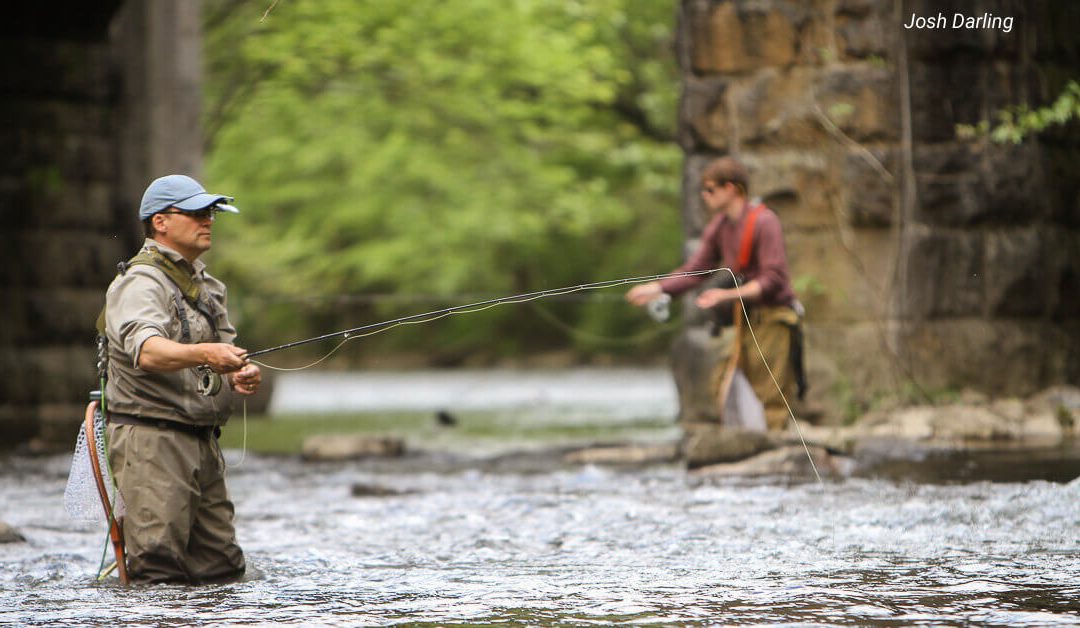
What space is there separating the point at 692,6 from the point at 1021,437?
388cm

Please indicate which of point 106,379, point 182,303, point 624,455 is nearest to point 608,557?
point 182,303

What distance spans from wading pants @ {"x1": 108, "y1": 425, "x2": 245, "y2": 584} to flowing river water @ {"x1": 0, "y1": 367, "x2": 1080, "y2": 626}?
0.13 metres

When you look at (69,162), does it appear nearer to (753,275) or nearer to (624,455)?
(624,455)

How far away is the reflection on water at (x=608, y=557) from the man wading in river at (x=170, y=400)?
18 centimetres

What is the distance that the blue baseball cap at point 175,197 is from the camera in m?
6.92

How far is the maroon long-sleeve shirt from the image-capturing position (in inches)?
416

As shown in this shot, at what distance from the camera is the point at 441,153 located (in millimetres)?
32750

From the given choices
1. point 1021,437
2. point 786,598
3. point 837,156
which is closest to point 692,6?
point 837,156

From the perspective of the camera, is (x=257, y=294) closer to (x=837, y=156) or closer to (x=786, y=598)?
(x=837, y=156)

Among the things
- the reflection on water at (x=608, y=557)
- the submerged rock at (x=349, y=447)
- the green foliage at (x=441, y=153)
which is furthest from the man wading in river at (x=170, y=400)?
the green foliage at (x=441, y=153)

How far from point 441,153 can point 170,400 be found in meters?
26.2

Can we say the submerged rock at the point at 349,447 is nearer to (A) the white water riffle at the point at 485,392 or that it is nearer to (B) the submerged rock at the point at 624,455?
(B) the submerged rock at the point at 624,455

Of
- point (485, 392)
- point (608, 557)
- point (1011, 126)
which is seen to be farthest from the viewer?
point (485, 392)

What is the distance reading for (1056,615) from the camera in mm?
5734
